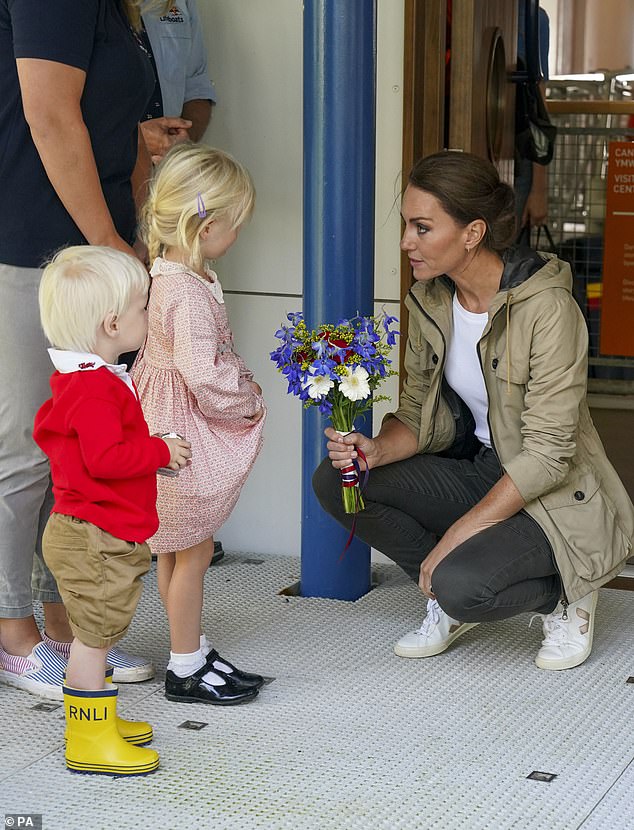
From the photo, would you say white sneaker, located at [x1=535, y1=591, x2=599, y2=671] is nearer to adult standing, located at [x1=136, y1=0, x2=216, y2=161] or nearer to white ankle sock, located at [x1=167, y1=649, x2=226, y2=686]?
white ankle sock, located at [x1=167, y1=649, x2=226, y2=686]

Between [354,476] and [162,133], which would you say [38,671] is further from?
[162,133]

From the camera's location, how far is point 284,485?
12.2 feet

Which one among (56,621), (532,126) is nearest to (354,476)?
(56,621)

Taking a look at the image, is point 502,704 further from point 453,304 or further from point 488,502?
point 453,304

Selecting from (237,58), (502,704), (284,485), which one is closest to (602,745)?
(502,704)

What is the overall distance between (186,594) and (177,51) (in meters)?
1.51

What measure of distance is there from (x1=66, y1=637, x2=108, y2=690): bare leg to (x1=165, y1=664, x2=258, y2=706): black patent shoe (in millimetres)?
343

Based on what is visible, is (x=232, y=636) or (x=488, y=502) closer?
(x=488, y=502)

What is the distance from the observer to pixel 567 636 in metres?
2.80

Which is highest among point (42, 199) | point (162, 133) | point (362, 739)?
point (162, 133)

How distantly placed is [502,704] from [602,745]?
0.84ft

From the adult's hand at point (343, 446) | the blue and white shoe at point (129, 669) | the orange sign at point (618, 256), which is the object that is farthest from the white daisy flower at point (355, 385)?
the orange sign at point (618, 256)

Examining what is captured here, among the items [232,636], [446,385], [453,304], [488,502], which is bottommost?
[232,636]

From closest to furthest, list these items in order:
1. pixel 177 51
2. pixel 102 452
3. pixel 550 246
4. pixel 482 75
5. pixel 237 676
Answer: pixel 102 452 < pixel 237 676 < pixel 177 51 < pixel 482 75 < pixel 550 246
